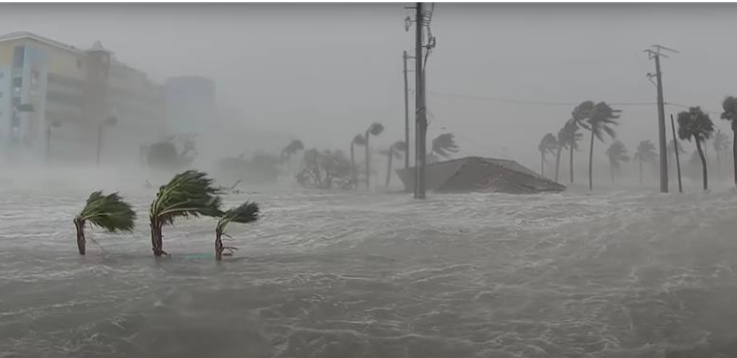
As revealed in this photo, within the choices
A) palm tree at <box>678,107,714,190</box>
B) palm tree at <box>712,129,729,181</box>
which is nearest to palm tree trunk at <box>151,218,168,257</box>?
palm tree at <box>678,107,714,190</box>

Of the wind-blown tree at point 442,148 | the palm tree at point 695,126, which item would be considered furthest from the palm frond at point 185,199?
the palm tree at point 695,126

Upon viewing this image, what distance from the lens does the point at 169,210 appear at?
5492 mm

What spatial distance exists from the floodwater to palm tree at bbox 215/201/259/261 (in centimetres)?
17

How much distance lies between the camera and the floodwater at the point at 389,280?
411 centimetres

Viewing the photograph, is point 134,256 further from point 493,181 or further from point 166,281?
point 493,181

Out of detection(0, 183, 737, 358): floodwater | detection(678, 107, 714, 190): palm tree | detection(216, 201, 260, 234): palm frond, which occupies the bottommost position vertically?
detection(0, 183, 737, 358): floodwater

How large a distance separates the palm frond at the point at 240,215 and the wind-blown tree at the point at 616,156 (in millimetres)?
4975

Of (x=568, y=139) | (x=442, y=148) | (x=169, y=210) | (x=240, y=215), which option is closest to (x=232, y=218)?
(x=240, y=215)

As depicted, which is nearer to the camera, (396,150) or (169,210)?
(169,210)

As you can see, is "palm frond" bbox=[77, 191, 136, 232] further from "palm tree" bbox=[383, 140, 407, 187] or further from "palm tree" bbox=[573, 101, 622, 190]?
"palm tree" bbox=[573, 101, 622, 190]

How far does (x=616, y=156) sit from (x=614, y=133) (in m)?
0.35

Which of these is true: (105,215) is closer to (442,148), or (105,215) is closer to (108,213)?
(108,213)

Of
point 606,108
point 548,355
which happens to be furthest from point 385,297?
point 606,108

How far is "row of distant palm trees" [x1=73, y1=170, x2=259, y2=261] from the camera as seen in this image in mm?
5520
